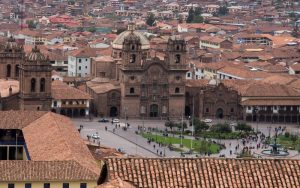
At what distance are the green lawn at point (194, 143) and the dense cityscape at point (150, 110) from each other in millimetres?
82

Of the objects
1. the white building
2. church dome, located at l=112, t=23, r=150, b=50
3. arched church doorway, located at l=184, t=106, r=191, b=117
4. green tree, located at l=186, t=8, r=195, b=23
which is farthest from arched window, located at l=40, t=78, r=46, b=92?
green tree, located at l=186, t=8, r=195, b=23

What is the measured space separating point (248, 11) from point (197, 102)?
97.4m

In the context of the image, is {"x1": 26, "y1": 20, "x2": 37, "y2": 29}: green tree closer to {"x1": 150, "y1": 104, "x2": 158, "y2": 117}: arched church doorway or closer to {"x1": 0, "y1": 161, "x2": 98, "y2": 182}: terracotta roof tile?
{"x1": 150, "y1": 104, "x2": 158, "y2": 117}: arched church doorway

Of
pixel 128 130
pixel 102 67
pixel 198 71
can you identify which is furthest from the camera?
pixel 198 71

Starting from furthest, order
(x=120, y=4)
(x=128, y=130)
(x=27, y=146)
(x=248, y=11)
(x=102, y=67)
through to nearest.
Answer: (x=120, y=4) → (x=248, y=11) → (x=102, y=67) → (x=128, y=130) → (x=27, y=146)

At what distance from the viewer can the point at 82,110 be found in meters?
69.1

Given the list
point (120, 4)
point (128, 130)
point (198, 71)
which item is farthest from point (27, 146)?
point (120, 4)

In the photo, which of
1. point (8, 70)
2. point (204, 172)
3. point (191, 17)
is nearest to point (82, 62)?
point (8, 70)

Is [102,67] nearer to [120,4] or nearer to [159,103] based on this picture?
[159,103]

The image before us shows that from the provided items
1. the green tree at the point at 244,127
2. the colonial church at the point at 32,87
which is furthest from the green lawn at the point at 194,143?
the colonial church at the point at 32,87

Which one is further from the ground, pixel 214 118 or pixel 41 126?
pixel 41 126

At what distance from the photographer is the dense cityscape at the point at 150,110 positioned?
17312 millimetres

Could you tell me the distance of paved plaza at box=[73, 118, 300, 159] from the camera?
54.3 m

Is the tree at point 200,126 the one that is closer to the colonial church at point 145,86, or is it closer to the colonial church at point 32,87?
the colonial church at point 145,86
